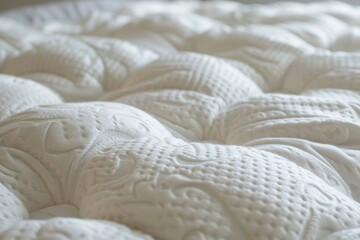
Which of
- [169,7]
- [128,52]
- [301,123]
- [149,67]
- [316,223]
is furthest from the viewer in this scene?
[169,7]

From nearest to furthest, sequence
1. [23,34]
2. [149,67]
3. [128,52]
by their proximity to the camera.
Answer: [149,67]
[128,52]
[23,34]

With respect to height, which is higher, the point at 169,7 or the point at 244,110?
the point at 244,110

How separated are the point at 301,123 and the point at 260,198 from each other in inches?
8.0

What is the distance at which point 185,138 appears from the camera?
763 mm

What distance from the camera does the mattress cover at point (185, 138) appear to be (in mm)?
519

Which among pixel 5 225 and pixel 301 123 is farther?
pixel 301 123

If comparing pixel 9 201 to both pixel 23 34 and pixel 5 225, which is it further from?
pixel 23 34

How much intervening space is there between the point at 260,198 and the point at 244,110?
0.26 m

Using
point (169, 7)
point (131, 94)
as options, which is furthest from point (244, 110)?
point (169, 7)

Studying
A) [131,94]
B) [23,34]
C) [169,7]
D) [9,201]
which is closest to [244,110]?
[131,94]

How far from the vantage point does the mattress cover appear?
0.52 m

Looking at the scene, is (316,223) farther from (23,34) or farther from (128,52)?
(23,34)

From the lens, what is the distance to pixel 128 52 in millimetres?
1049

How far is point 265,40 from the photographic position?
1.03m
